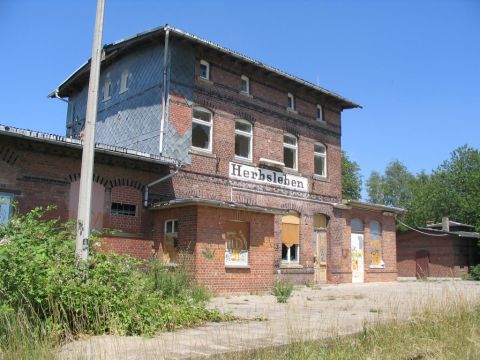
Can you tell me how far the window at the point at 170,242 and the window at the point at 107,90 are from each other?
734 centimetres

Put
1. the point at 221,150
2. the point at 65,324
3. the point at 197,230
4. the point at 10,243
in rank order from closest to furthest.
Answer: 1. the point at 65,324
2. the point at 10,243
3. the point at 197,230
4. the point at 221,150

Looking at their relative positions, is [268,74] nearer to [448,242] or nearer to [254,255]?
[254,255]

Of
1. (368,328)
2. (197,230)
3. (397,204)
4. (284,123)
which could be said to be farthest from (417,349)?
(397,204)

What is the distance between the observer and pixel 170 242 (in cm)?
1634

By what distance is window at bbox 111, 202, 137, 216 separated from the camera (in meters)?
15.7

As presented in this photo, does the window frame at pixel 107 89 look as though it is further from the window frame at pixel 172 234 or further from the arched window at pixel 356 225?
the arched window at pixel 356 225

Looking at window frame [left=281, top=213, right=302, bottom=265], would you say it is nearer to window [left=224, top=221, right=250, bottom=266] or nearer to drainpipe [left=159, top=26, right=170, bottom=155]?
window [left=224, top=221, right=250, bottom=266]

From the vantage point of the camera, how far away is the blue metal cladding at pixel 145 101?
17391mm

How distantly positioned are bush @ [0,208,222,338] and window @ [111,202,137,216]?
7.88 m

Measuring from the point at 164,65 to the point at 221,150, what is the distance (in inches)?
144

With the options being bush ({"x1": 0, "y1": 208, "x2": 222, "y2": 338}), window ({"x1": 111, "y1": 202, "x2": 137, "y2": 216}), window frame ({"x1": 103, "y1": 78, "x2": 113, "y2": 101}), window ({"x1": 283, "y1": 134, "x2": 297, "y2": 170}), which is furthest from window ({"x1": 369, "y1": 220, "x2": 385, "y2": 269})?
bush ({"x1": 0, "y1": 208, "x2": 222, "y2": 338})

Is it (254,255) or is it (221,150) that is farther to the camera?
(221,150)

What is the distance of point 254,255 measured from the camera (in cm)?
→ 1675

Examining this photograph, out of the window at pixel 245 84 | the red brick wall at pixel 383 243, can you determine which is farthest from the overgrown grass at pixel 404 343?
the red brick wall at pixel 383 243
